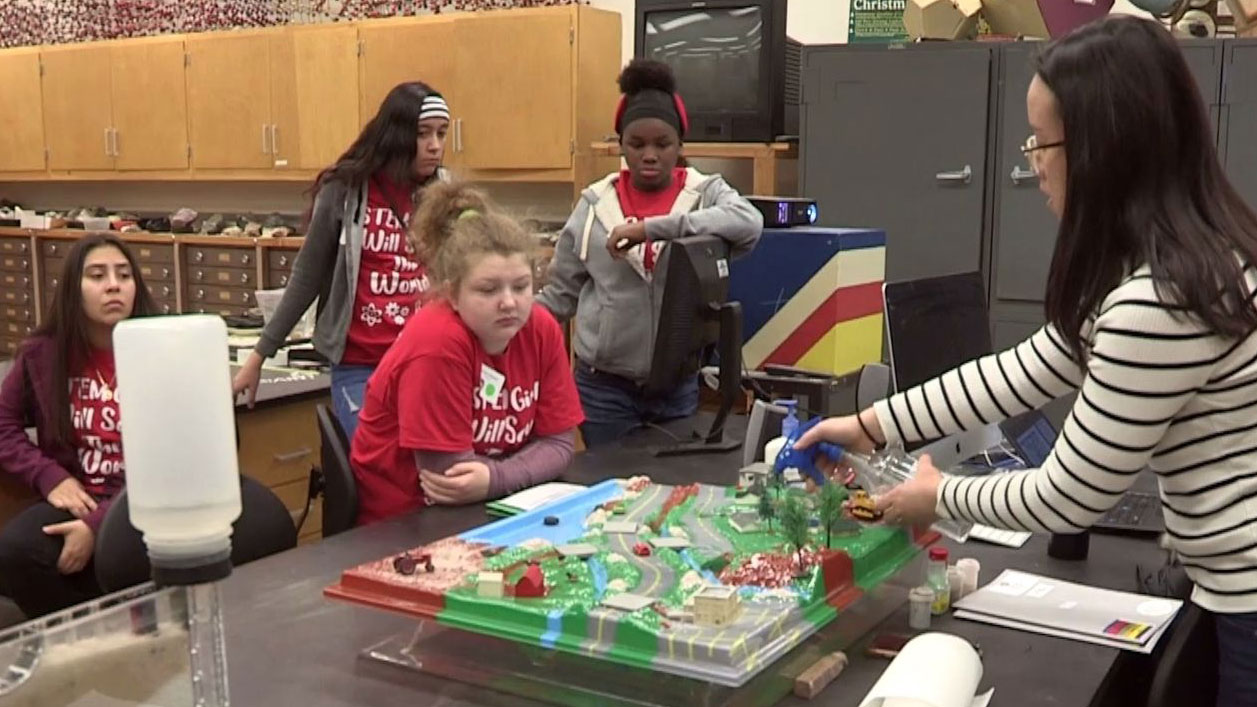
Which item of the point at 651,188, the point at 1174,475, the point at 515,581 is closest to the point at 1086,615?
the point at 1174,475

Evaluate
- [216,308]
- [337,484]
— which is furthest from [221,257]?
[337,484]

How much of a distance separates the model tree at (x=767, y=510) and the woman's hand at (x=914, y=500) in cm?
14

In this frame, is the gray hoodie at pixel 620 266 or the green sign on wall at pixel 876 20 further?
the green sign on wall at pixel 876 20

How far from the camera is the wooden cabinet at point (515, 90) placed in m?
5.00

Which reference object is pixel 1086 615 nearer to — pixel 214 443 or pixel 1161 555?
pixel 1161 555

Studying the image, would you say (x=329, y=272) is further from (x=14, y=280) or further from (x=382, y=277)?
(x=14, y=280)

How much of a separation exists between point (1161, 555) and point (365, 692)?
3.87ft

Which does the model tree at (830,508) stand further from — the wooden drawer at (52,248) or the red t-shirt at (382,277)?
the wooden drawer at (52,248)

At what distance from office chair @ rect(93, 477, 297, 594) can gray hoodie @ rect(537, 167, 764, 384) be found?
2.62 feet

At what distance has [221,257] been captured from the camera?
6207 millimetres

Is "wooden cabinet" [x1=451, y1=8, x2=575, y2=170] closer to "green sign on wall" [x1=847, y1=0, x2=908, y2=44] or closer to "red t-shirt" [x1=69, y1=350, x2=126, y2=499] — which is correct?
"green sign on wall" [x1=847, y1=0, x2=908, y2=44]

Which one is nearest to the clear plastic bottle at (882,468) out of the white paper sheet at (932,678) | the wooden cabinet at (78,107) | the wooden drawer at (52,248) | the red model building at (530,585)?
the white paper sheet at (932,678)

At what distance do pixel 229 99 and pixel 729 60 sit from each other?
9.73ft

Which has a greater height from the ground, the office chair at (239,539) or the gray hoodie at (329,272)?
the gray hoodie at (329,272)
